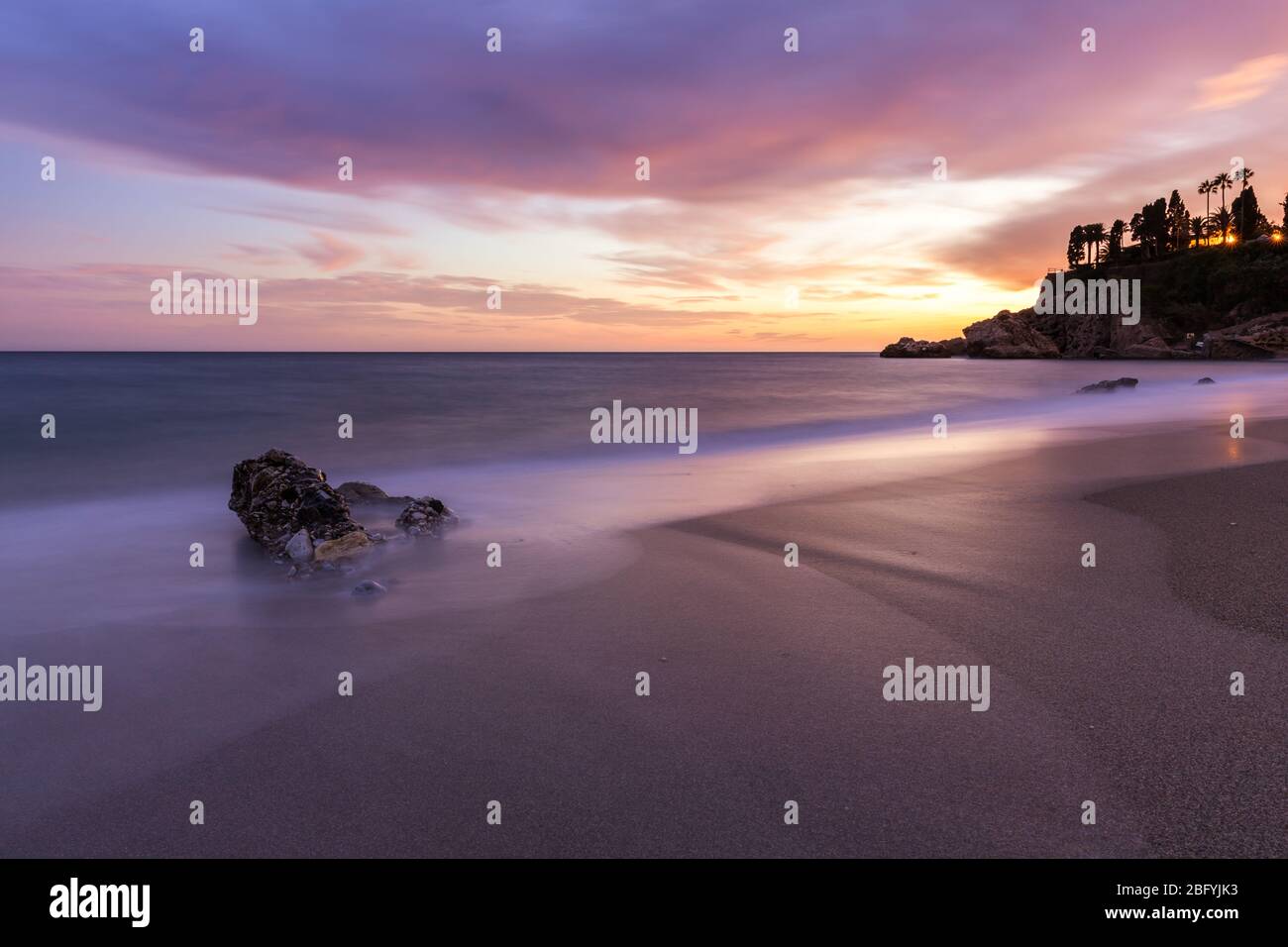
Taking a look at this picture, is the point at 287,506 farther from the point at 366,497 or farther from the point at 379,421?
the point at 379,421

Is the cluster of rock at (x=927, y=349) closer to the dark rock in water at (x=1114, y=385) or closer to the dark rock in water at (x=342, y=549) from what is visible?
the dark rock in water at (x=1114, y=385)

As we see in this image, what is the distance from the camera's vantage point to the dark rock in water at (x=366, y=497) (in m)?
11.1

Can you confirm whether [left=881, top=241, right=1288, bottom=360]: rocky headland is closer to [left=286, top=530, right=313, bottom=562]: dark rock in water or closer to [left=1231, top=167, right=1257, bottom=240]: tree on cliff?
[left=1231, top=167, right=1257, bottom=240]: tree on cliff

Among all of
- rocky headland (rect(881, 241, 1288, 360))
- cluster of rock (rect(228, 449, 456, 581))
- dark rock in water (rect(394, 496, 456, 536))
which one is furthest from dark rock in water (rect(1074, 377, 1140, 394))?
rocky headland (rect(881, 241, 1288, 360))

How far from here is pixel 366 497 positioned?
11.2 m

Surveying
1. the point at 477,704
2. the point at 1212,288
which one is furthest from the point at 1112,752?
the point at 1212,288

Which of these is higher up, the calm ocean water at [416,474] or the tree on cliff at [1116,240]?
the tree on cliff at [1116,240]

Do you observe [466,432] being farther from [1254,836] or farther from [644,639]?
[1254,836]

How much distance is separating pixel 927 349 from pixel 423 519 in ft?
458

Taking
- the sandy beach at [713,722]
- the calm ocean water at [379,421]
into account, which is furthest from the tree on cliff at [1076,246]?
the sandy beach at [713,722]

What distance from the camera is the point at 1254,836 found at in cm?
306
